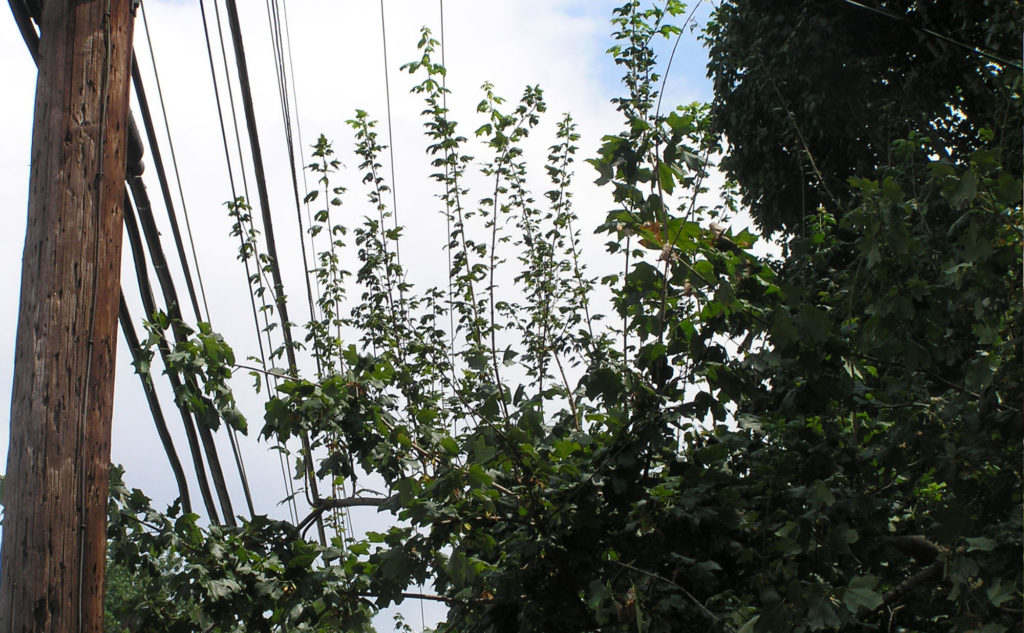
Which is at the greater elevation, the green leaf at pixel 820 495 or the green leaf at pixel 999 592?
A: the green leaf at pixel 820 495

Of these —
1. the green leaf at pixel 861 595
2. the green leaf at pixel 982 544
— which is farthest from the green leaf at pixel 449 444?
the green leaf at pixel 982 544

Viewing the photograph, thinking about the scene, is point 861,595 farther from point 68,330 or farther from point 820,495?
point 68,330

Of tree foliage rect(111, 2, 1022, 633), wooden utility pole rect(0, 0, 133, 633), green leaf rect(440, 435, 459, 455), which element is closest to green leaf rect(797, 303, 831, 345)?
tree foliage rect(111, 2, 1022, 633)

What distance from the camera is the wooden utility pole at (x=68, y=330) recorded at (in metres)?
3.39

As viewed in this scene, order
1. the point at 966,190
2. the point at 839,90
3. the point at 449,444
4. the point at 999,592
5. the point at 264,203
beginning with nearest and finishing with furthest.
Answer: the point at 999,592
the point at 966,190
the point at 449,444
the point at 264,203
the point at 839,90

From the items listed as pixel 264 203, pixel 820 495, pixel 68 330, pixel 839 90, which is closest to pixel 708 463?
pixel 820 495

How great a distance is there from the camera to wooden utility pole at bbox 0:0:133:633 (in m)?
3.39

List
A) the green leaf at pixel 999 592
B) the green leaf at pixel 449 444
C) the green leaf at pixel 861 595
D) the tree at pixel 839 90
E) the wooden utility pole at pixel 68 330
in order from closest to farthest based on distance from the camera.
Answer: the green leaf at pixel 999 592 → the green leaf at pixel 861 595 → the wooden utility pole at pixel 68 330 → the green leaf at pixel 449 444 → the tree at pixel 839 90

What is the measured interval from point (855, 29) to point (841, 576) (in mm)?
9704

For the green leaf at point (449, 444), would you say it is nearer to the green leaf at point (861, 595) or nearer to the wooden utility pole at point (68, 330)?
the wooden utility pole at point (68, 330)

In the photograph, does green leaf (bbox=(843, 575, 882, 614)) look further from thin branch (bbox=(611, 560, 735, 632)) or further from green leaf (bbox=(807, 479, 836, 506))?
thin branch (bbox=(611, 560, 735, 632))

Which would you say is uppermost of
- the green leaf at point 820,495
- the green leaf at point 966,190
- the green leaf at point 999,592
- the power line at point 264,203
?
the power line at point 264,203

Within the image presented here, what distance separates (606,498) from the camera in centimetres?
374

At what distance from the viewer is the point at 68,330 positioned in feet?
11.7
